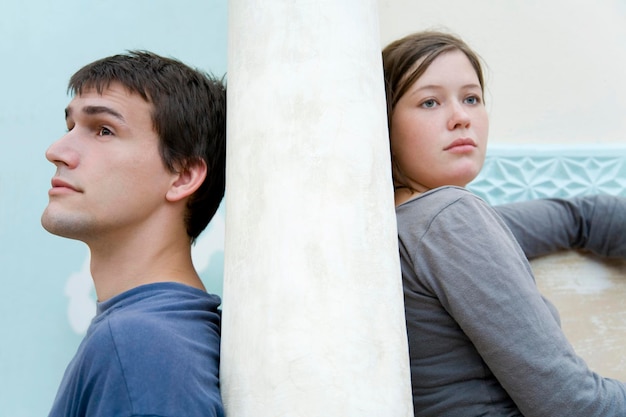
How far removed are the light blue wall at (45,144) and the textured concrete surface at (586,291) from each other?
722mm

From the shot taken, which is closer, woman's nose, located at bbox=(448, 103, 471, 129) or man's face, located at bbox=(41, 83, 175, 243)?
man's face, located at bbox=(41, 83, 175, 243)

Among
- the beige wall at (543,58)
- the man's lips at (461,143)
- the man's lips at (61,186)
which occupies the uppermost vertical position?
the beige wall at (543,58)

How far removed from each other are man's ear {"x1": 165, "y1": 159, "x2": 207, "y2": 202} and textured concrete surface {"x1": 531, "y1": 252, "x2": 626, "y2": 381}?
0.79 m

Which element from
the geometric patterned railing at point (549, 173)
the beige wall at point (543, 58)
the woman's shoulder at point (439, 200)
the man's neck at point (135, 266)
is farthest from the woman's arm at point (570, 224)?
the man's neck at point (135, 266)

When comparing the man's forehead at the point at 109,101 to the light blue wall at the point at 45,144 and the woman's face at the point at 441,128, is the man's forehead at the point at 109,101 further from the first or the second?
the light blue wall at the point at 45,144

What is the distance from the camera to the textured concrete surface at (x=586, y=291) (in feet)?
6.26

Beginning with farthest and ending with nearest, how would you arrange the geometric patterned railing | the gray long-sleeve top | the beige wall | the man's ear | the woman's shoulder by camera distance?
1. the beige wall
2. the geometric patterned railing
3. the man's ear
4. the woman's shoulder
5. the gray long-sleeve top

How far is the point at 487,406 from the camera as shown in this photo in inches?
51.0

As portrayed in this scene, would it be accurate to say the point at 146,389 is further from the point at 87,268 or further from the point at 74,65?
the point at 74,65

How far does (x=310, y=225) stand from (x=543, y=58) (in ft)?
4.28

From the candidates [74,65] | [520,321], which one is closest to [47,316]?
[74,65]

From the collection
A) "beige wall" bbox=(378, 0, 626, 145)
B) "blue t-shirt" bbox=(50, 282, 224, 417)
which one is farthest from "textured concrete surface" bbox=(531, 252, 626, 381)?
"blue t-shirt" bbox=(50, 282, 224, 417)

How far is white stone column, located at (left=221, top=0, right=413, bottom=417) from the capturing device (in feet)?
3.58

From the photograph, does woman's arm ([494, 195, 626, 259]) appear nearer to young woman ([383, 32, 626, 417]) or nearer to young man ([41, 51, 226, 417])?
young woman ([383, 32, 626, 417])
